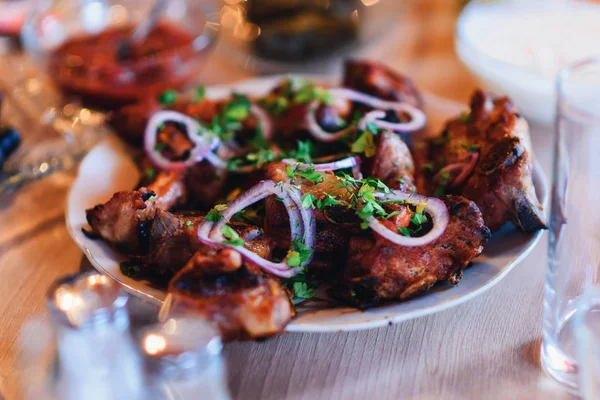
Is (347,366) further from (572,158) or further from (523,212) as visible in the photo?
(572,158)

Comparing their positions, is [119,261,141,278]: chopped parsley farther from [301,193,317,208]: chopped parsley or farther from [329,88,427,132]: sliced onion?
[329,88,427,132]: sliced onion

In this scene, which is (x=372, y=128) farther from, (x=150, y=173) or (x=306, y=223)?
(x=150, y=173)

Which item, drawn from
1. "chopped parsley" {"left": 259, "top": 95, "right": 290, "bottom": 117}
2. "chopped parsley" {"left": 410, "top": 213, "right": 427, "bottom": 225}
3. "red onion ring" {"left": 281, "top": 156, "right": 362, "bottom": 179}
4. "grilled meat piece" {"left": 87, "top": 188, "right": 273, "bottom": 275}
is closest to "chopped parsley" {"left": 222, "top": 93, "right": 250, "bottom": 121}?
"chopped parsley" {"left": 259, "top": 95, "right": 290, "bottom": 117}

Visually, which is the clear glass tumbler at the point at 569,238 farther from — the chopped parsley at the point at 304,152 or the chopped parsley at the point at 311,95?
the chopped parsley at the point at 311,95

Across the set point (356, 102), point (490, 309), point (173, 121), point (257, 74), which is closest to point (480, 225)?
point (490, 309)

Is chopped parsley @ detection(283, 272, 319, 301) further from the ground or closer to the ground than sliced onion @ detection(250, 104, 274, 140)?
closer to the ground

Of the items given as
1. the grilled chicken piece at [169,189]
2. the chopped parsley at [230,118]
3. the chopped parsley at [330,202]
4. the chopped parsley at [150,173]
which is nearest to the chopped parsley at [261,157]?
the chopped parsley at [230,118]
